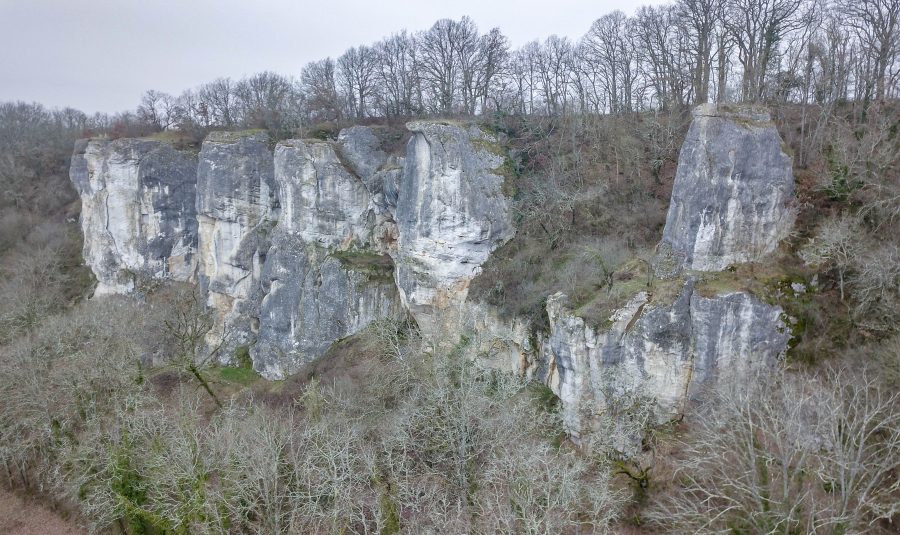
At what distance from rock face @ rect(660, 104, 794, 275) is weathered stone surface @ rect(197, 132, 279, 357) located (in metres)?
21.7

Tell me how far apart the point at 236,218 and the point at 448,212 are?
13797 mm

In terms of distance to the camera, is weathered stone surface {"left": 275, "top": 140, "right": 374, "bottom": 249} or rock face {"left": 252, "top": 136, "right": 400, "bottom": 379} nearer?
rock face {"left": 252, "top": 136, "right": 400, "bottom": 379}

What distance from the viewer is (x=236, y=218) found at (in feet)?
95.0

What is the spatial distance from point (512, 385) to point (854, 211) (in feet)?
38.1

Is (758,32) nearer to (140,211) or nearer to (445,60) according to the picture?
(445,60)

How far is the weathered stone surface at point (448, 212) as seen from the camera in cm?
2177

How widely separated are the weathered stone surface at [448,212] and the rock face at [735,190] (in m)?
8.29

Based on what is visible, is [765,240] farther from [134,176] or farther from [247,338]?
[134,176]

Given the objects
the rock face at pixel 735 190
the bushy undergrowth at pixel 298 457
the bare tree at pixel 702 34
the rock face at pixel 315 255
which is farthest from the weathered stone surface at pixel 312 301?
the bare tree at pixel 702 34

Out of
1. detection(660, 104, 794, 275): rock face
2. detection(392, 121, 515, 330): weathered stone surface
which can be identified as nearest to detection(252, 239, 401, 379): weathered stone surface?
→ detection(392, 121, 515, 330): weathered stone surface

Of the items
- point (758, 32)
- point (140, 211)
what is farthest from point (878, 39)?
point (140, 211)

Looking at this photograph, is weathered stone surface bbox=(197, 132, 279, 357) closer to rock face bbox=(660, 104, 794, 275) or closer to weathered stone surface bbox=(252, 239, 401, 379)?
weathered stone surface bbox=(252, 239, 401, 379)

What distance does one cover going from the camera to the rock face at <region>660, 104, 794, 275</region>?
15477 millimetres

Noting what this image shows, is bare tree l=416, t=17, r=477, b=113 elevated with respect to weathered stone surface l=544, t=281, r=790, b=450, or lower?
elevated
